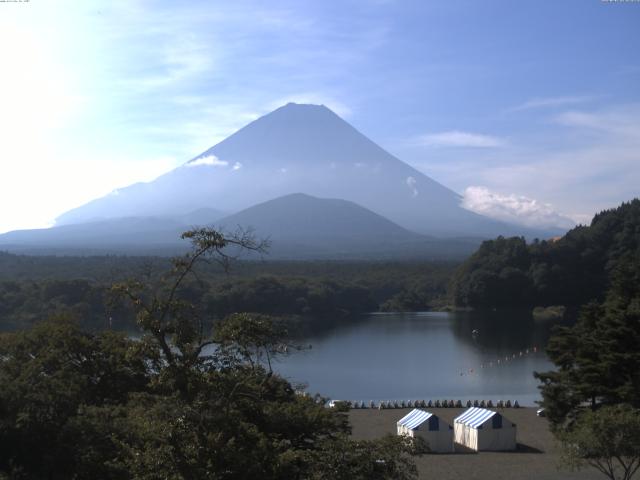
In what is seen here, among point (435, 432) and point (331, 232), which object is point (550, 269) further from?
point (331, 232)

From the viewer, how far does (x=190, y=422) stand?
171 inches

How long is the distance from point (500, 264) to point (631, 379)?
28.6 m

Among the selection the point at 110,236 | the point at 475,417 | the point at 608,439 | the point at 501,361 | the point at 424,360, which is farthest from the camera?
the point at 110,236

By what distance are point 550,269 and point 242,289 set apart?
49.7ft

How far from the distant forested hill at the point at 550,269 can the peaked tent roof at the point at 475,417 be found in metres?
25.6

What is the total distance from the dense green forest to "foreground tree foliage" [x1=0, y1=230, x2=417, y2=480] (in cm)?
1023

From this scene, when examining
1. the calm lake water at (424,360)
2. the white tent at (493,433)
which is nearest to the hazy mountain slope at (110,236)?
the calm lake water at (424,360)

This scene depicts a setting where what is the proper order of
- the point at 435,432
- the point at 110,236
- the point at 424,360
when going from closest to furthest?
the point at 435,432 < the point at 424,360 < the point at 110,236

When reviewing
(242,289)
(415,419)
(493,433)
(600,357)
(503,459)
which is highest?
(600,357)

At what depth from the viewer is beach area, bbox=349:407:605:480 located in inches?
388

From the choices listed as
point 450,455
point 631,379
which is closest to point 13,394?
point 450,455

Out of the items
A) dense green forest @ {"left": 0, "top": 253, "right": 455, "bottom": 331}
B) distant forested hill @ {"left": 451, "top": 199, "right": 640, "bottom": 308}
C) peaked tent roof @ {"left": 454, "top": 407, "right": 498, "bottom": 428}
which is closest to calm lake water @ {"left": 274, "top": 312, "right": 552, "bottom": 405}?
dense green forest @ {"left": 0, "top": 253, "right": 455, "bottom": 331}

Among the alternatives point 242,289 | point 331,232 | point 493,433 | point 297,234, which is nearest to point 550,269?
point 242,289

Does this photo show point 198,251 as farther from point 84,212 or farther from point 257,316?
point 84,212
